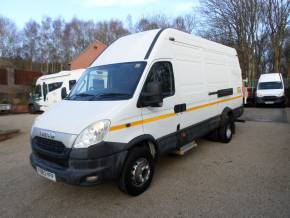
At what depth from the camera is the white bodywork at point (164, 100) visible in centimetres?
337

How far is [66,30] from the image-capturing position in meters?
50.7

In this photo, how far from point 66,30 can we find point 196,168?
52.5 meters

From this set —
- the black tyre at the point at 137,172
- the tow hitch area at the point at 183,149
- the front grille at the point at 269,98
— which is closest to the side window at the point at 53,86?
the tow hitch area at the point at 183,149

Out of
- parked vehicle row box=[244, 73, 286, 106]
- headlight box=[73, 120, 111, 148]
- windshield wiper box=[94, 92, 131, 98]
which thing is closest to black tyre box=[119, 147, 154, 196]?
headlight box=[73, 120, 111, 148]

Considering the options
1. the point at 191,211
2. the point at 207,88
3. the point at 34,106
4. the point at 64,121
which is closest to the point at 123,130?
the point at 64,121

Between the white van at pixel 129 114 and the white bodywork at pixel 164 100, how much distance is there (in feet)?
0.05

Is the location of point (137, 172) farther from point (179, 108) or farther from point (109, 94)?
point (179, 108)

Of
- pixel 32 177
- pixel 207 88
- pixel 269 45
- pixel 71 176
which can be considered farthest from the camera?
pixel 269 45

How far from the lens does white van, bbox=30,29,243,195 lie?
10.4 ft

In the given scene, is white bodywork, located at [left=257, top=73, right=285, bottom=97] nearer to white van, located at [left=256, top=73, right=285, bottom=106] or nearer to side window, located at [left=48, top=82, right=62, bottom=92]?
white van, located at [left=256, top=73, right=285, bottom=106]

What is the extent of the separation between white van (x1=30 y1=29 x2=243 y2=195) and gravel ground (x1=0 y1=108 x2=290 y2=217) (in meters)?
0.42

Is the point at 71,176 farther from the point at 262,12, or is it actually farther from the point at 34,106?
the point at 262,12

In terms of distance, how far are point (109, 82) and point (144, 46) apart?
3.02 feet

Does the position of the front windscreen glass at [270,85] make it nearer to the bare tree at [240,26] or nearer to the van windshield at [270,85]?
the van windshield at [270,85]
